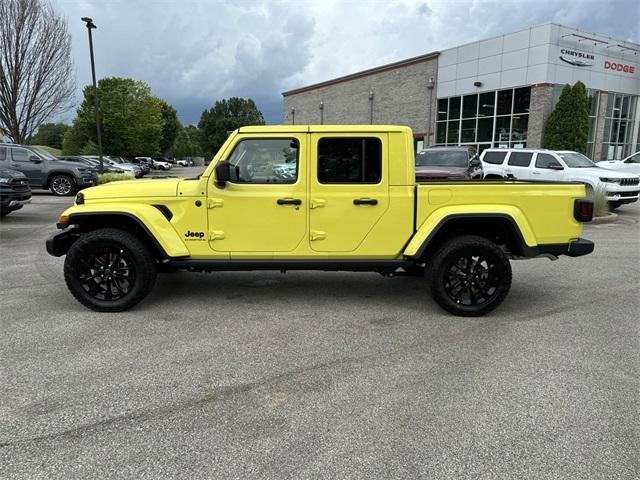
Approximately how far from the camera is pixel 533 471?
2609mm

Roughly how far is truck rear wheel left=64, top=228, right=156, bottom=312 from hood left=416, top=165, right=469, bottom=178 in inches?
336

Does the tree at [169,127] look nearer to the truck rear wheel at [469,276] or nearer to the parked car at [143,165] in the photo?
the parked car at [143,165]

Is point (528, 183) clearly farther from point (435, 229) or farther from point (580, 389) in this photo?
point (580, 389)

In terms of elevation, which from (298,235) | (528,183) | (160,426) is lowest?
(160,426)

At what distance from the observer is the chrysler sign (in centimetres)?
2473

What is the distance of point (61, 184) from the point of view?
16812 millimetres

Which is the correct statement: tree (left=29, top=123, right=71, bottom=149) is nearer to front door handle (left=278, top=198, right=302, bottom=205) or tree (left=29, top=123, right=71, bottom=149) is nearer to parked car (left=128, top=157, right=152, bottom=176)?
parked car (left=128, top=157, right=152, bottom=176)

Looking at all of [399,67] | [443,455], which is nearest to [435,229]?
[443,455]

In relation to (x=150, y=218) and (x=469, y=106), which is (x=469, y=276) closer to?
(x=150, y=218)

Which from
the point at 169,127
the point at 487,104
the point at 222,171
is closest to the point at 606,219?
the point at 222,171

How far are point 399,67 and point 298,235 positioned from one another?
3129cm

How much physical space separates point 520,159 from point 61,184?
49.2 feet

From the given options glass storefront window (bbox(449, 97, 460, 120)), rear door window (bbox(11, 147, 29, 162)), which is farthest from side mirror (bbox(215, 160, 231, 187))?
glass storefront window (bbox(449, 97, 460, 120))

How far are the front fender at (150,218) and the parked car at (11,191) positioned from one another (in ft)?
22.8
